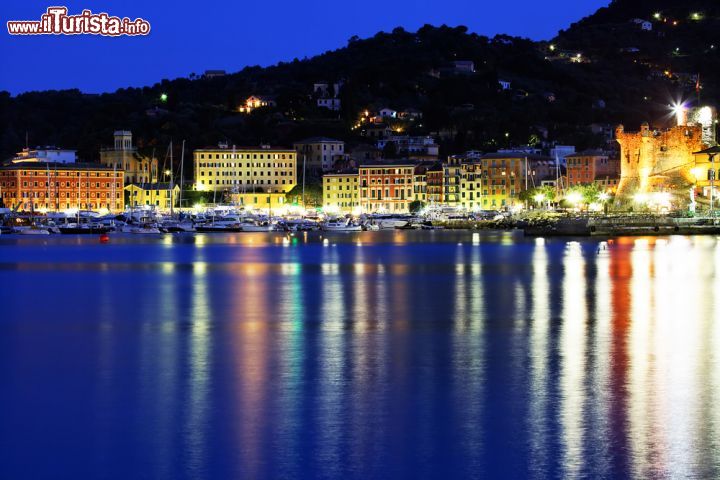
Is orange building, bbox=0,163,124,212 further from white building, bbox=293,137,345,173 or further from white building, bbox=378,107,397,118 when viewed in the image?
white building, bbox=378,107,397,118

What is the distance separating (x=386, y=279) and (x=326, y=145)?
87.7m

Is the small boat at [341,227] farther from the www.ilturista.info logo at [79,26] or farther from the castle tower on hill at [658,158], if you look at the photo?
the www.ilturista.info logo at [79,26]

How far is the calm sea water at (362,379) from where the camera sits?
11.0 metres

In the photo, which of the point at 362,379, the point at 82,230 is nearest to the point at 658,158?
the point at 82,230

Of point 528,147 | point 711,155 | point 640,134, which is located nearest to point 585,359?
point 711,155

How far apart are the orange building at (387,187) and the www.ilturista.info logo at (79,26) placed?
54.4 m

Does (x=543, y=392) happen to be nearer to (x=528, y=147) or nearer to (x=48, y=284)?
(x=48, y=284)

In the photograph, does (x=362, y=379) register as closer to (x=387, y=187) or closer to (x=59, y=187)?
(x=387, y=187)

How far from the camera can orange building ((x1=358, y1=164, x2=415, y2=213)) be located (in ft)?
360

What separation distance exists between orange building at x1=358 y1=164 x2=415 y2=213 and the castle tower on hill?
3501 centimetres

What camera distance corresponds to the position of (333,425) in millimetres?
12320

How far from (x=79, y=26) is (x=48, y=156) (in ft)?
200

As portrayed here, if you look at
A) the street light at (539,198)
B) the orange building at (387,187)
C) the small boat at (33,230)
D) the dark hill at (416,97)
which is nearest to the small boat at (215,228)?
the small boat at (33,230)

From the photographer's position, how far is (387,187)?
362 ft
